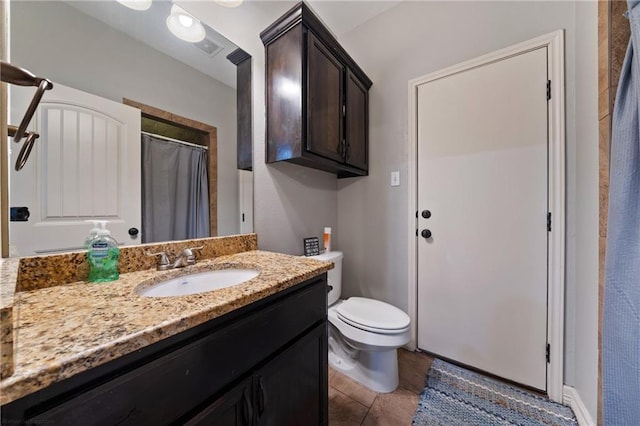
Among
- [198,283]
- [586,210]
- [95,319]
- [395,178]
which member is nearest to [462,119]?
[395,178]

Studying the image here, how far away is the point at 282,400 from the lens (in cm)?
75

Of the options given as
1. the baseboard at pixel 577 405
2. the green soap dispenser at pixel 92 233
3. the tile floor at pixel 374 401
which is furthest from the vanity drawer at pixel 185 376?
the baseboard at pixel 577 405

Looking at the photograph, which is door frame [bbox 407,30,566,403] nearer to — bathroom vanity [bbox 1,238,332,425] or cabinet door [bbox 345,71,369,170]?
cabinet door [bbox 345,71,369,170]

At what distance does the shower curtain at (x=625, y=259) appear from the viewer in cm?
68

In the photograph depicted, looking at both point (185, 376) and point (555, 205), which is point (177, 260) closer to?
point (185, 376)

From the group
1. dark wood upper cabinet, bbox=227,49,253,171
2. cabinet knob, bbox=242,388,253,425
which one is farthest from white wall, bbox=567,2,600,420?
dark wood upper cabinet, bbox=227,49,253,171

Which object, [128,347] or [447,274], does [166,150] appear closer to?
[128,347]

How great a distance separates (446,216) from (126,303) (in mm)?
1647

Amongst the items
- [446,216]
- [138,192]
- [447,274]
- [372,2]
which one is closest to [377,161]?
[446,216]

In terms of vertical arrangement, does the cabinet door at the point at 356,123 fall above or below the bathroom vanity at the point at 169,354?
above

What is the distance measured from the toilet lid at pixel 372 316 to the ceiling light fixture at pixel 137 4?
171cm

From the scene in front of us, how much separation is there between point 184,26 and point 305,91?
61 centimetres

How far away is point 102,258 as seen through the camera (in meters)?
0.77

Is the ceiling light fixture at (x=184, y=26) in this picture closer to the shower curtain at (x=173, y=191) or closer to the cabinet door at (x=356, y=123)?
the shower curtain at (x=173, y=191)
